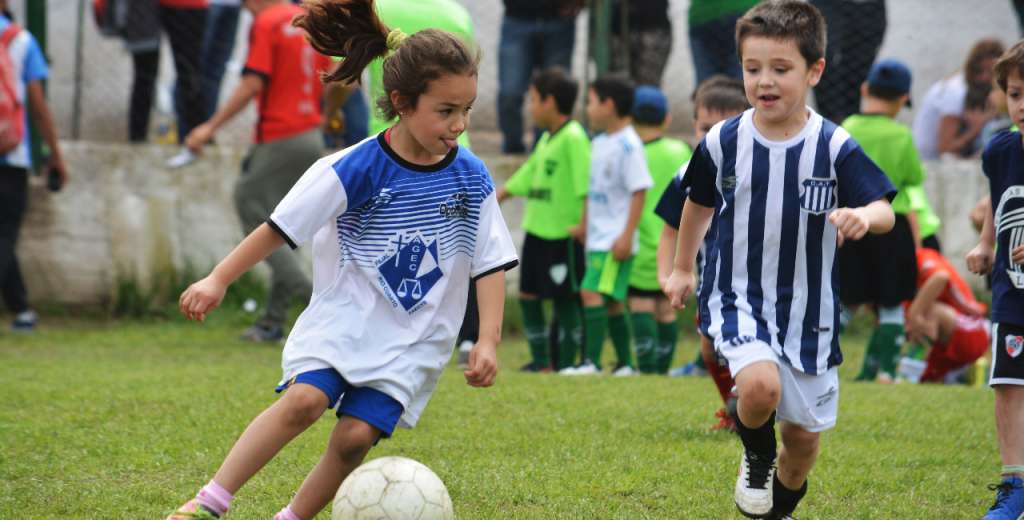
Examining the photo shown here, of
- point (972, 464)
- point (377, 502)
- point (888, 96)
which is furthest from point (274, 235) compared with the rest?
point (888, 96)

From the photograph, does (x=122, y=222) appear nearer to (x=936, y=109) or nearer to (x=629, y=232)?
(x=629, y=232)

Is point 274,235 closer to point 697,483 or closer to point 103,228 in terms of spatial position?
point 697,483

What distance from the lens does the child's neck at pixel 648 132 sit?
28.3 ft

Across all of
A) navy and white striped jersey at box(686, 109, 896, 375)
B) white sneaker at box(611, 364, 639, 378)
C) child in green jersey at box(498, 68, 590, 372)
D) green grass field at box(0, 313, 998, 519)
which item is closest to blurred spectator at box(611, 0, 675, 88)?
child in green jersey at box(498, 68, 590, 372)

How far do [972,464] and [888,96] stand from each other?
3.28 metres

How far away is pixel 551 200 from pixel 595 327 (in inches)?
32.7

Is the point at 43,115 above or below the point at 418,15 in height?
below

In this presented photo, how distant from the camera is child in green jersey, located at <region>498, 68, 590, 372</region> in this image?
817 cm

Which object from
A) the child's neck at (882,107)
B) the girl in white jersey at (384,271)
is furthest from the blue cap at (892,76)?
the girl in white jersey at (384,271)

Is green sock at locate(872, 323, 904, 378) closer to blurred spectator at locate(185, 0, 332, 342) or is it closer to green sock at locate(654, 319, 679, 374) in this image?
green sock at locate(654, 319, 679, 374)

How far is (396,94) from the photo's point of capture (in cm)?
372

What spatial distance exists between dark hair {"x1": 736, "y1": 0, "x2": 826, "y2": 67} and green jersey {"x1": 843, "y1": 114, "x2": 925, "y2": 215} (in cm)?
387

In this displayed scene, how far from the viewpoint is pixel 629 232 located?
782 centimetres

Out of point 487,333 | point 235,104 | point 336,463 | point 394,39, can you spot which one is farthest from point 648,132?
point 336,463
